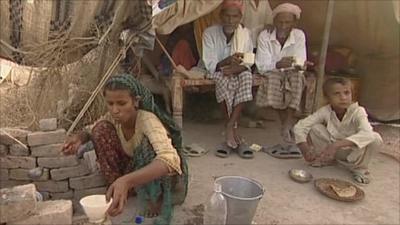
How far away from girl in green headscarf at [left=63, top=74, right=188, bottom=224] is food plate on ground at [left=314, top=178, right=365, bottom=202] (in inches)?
43.1

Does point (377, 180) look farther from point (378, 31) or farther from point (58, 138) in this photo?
point (58, 138)

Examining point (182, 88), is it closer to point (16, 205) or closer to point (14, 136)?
point (14, 136)

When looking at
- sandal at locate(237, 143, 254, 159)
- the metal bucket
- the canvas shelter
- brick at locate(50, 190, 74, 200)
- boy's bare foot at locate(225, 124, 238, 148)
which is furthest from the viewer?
boy's bare foot at locate(225, 124, 238, 148)

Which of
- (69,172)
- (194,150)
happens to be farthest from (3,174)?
(194,150)

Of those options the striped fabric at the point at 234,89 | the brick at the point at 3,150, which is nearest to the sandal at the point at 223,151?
the striped fabric at the point at 234,89

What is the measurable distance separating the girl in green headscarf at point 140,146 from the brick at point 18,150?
0.30 meters

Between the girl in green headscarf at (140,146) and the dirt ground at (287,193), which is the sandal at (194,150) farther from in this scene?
the girl in green headscarf at (140,146)

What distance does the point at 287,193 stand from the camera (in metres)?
3.09

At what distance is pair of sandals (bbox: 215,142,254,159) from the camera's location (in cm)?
372

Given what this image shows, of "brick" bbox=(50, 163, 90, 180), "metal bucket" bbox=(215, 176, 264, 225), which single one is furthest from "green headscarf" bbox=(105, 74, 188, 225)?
"brick" bbox=(50, 163, 90, 180)

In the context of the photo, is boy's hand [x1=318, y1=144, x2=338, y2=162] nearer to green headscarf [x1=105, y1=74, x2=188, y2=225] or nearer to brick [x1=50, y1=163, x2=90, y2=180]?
green headscarf [x1=105, y1=74, x2=188, y2=225]

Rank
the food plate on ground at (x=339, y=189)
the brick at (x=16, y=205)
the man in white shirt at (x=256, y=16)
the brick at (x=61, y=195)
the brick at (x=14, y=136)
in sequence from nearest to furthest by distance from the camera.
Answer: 1. the brick at (x=16, y=205)
2. the brick at (x=14, y=136)
3. the brick at (x=61, y=195)
4. the food plate on ground at (x=339, y=189)
5. the man in white shirt at (x=256, y=16)

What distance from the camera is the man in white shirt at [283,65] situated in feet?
13.2

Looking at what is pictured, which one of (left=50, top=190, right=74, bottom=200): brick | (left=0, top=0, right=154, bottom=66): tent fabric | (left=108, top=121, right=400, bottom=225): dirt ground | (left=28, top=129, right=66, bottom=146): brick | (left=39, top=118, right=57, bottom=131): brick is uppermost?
(left=0, top=0, right=154, bottom=66): tent fabric
